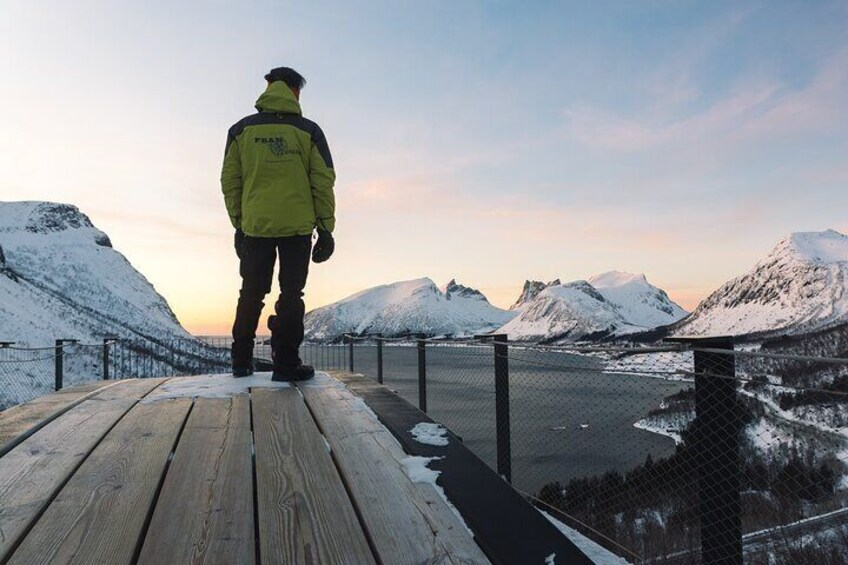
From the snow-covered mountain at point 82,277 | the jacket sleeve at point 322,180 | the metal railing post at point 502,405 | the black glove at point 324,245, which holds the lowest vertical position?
the metal railing post at point 502,405

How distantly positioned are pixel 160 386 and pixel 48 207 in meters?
163

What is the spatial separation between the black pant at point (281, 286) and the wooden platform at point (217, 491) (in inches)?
50.7

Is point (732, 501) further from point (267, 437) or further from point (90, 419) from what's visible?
point (90, 419)

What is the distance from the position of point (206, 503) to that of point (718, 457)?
232cm

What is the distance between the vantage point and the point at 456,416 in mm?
31828

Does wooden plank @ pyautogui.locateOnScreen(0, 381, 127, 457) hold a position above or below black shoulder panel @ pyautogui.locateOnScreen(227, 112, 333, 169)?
below

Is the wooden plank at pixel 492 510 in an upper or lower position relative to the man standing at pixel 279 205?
lower

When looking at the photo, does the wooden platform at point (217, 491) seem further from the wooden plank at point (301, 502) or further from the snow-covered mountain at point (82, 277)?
the snow-covered mountain at point (82, 277)

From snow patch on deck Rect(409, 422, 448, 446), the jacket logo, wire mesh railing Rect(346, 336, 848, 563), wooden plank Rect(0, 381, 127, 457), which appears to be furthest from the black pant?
snow patch on deck Rect(409, 422, 448, 446)

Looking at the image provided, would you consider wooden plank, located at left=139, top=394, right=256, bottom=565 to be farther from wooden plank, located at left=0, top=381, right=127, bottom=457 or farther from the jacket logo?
the jacket logo

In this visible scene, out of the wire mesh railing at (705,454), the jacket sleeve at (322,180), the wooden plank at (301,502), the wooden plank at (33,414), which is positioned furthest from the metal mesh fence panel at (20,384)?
the wooden plank at (301,502)

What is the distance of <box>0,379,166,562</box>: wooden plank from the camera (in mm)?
1643

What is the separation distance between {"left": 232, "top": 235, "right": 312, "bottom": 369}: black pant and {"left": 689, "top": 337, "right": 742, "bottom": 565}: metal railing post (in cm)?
287

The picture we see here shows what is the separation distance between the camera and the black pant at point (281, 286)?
14.3ft
